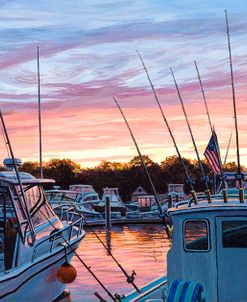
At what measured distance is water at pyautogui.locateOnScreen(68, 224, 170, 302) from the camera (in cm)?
2160

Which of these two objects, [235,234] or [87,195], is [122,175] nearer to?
[87,195]

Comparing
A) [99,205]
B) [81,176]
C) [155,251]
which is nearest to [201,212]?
[155,251]

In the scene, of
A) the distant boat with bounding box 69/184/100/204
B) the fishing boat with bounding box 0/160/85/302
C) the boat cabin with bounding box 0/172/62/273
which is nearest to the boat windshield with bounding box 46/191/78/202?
the distant boat with bounding box 69/184/100/204

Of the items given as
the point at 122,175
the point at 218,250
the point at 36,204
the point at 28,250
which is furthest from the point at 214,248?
the point at 122,175

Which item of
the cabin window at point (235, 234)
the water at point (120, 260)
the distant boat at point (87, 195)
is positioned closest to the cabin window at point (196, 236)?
the cabin window at point (235, 234)

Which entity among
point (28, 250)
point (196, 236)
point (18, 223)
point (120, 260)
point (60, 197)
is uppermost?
point (60, 197)

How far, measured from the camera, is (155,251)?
3262cm

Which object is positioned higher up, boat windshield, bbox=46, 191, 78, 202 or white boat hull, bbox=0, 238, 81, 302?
boat windshield, bbox=46, 191, 78, 202

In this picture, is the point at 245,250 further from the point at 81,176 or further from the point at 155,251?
the point at 81,176

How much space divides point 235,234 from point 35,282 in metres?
6.54

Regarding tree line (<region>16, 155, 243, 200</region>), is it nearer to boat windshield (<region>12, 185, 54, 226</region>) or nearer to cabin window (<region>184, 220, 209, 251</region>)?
boat windshield (<region>12, 185, 54, 226</region>)

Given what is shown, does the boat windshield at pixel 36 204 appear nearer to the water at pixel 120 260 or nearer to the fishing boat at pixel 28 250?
the fishing boat at pixel 28 250

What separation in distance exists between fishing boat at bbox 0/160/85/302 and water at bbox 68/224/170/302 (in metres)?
2.27

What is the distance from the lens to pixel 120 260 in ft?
95.9
